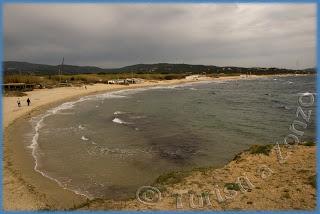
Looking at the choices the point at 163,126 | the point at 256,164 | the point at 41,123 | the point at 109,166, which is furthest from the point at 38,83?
the point at 256,164

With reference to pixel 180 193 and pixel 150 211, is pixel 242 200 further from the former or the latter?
pixel 150 211

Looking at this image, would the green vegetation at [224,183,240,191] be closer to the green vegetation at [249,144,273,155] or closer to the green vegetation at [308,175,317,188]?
the green vegetation at [308,175,317,188]

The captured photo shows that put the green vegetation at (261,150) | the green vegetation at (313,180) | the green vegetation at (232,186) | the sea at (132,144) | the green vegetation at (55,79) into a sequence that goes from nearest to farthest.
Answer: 1. the green vegetation at (313,180)
2. the green vegetation at (232,186)
3. the green vegetation at (261,150)
4. the sea at (132,144)
5. the green vegetation at (55,79)

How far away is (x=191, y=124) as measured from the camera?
26703mm

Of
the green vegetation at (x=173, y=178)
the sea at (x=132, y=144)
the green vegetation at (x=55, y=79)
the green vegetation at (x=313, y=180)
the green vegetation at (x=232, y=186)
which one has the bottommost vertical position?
the sea at (x=132, y=144)

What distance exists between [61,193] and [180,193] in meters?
4.48

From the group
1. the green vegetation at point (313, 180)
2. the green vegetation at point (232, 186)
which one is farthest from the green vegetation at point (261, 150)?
the green vegetation at point (232, 186)

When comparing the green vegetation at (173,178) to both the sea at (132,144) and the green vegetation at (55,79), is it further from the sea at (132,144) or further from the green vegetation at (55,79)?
the green vegetation at (55,79)

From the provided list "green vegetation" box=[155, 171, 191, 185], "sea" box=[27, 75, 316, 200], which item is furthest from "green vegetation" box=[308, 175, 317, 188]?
"sea" box=[27, 75, 316, 200]

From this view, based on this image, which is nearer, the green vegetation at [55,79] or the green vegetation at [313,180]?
the green vegetation at [313,180]

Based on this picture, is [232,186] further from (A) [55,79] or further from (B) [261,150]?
(A) [55,79]

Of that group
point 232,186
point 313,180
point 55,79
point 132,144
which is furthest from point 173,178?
point 55,79

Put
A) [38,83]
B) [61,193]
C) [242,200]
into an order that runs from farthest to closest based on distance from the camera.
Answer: [38,83] → [61,193] → [242,200]

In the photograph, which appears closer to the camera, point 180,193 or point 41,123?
point 180,193
